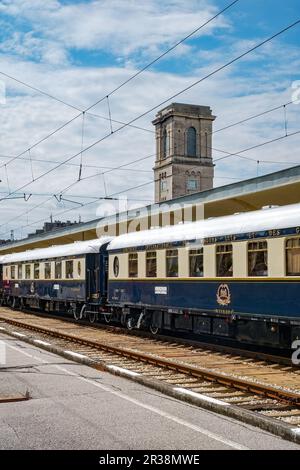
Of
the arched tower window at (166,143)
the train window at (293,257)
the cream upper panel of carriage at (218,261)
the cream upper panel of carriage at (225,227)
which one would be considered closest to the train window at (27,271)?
the cream upper panel of carriage at (218,261)

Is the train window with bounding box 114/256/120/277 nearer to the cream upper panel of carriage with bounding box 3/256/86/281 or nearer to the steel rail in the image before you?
the cream upper panel of carriage with bounding box 3/256/86/281

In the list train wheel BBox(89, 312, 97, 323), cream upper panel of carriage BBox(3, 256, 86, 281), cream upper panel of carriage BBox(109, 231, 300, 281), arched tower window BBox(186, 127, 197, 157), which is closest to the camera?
cream upper panel of carriage BBox(109, 231, 300, 281)

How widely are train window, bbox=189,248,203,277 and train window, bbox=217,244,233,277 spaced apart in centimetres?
91

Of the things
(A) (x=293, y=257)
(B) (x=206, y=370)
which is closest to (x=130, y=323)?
(A) (x=293, y=257)

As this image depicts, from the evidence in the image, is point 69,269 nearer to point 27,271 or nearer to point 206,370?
point 27,271

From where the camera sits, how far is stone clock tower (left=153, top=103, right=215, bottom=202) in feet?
379

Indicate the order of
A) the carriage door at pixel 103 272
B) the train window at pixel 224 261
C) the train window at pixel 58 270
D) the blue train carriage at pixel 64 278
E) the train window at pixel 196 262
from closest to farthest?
the train window at pixel 224 261
the train window at pixel 196 262
the carriage door at pixel 103 272
the blue train carriage at pixel 64 278
the train window at pixel 58 270

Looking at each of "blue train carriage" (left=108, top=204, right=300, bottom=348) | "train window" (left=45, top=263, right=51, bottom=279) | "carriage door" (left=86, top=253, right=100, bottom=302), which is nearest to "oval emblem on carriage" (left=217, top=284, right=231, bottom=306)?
"blue train carriage" (left=108, top=204, right=300, bottom=348)

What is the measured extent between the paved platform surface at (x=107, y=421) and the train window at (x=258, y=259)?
4401mm

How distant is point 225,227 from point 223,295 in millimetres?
1618

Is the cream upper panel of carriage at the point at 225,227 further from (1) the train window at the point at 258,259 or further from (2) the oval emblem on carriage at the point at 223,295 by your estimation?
(2) the oval emblem on carriage at the point at 223,295

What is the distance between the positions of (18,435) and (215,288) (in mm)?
9521

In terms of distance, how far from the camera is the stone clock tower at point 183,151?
4550 inches
